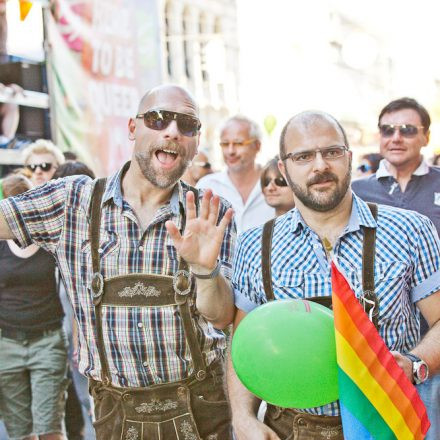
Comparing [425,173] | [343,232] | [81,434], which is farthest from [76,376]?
[343,232]

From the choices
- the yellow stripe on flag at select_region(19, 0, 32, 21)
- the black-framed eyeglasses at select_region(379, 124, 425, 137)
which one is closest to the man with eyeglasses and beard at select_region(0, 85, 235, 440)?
the black-framed eyeglasses at select_region(379, 124, 425, 137)

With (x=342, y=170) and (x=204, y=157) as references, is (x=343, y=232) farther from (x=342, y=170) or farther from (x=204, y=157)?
(x=204, y=157)

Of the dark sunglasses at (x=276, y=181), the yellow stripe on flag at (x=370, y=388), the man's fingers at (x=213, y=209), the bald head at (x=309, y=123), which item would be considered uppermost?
the bald head at (x=309, y=123)

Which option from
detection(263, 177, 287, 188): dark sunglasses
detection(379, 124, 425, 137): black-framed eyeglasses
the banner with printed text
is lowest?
detection(263, 177, 287, 188): dark sunglasses

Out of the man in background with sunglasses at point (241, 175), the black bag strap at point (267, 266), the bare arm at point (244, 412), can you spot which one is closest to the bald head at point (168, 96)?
the black bag strap at point (267, 266)

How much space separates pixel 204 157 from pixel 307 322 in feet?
20.4

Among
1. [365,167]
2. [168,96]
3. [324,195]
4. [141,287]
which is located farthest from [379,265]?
[365,167]

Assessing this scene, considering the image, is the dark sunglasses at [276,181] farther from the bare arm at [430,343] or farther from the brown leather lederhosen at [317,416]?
the bare arm at [430,343]

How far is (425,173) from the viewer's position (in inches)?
204

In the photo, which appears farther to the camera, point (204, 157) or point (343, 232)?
point (204, 157)

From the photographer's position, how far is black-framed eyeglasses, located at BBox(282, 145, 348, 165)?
2871mm

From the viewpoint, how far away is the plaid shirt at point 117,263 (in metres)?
3.03

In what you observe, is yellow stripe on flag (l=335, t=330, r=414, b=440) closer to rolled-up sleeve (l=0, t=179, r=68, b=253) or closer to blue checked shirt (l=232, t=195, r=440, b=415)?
blue checked shirt (l=232, t=195, r=440, b=415)

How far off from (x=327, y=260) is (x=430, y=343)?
45 cm
